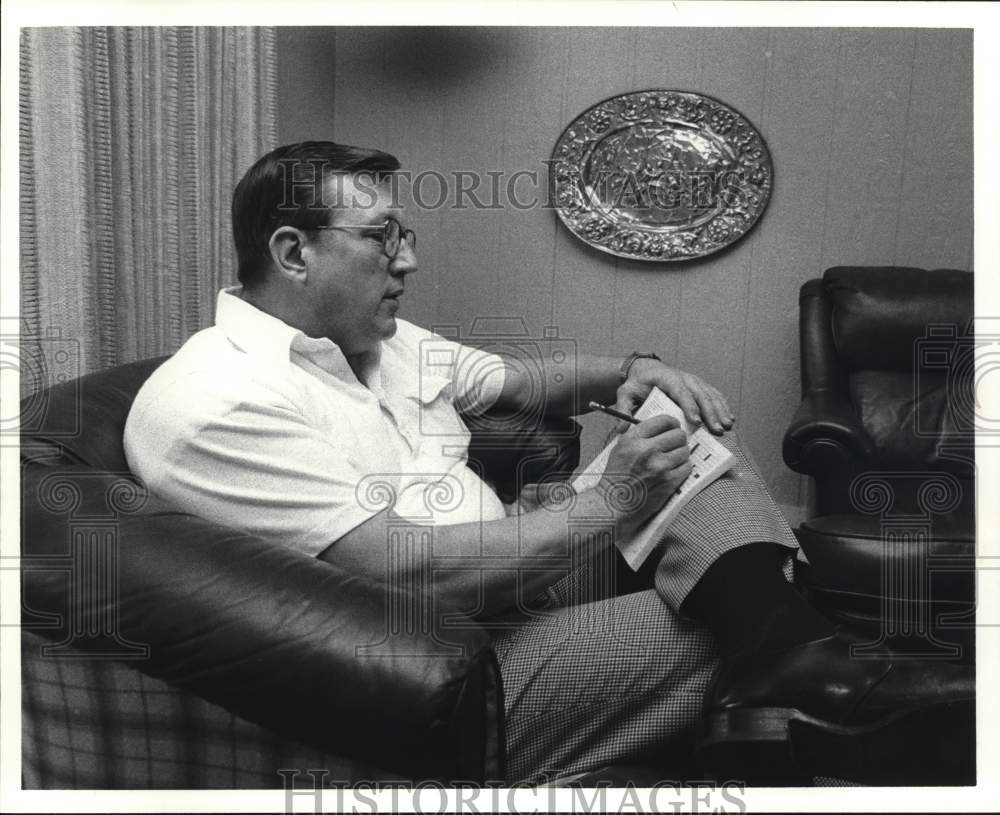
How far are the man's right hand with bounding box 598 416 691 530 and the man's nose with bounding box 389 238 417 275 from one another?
0.41m

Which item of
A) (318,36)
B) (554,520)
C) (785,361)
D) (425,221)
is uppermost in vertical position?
(318,36)

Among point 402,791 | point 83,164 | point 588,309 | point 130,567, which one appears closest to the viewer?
point 130,567

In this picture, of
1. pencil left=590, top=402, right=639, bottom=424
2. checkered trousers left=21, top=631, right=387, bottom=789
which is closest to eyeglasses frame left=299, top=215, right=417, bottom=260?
pencil left=590, top=402, right=639, bottom=424

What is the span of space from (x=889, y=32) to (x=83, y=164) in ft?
4.10

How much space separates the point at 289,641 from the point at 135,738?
0.32m

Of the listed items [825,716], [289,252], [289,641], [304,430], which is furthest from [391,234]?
[825,716]

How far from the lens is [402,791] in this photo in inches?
47.6

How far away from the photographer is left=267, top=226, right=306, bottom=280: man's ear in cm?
133

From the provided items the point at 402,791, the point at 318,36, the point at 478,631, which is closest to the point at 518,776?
the point at 402,791

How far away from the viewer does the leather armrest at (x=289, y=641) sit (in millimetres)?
1007

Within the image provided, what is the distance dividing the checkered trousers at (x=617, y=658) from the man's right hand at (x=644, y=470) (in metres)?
0.05

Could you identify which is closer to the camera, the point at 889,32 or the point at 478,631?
the point at 478,631

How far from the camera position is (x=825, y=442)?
61.2 inches

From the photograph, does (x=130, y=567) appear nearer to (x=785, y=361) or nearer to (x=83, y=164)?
(x=83, y=164)
